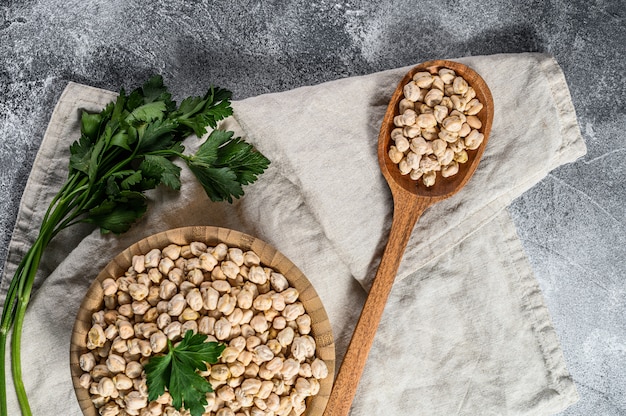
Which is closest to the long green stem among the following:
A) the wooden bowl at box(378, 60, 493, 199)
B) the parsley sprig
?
the parsley sprig

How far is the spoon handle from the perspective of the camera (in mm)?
1613

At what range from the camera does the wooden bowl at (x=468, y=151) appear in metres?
1.60

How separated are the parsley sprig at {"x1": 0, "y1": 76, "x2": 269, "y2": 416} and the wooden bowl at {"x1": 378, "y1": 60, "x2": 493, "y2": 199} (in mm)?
327

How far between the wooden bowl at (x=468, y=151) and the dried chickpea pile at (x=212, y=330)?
0.42 metres

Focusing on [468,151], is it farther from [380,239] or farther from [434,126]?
[380,239]

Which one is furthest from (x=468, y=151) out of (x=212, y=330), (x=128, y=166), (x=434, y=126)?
(x=128, y=166)

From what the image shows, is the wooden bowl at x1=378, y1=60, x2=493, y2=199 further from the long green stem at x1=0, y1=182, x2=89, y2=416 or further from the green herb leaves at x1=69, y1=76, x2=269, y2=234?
the long green stem at x1=0, y1=182, x2=89, y2=416

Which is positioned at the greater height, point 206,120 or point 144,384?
point 206,120

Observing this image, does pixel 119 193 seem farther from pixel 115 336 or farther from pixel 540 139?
pixel 540 139

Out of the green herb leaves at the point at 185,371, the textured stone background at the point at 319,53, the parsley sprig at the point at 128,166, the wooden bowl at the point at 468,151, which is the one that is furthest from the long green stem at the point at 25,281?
the wooden bowl at the point at 468,151

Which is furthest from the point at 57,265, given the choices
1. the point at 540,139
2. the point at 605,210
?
the point at 605,210

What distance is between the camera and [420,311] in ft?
5.65

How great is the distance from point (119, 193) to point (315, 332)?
60 cm

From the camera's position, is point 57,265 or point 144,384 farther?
point 57,265
